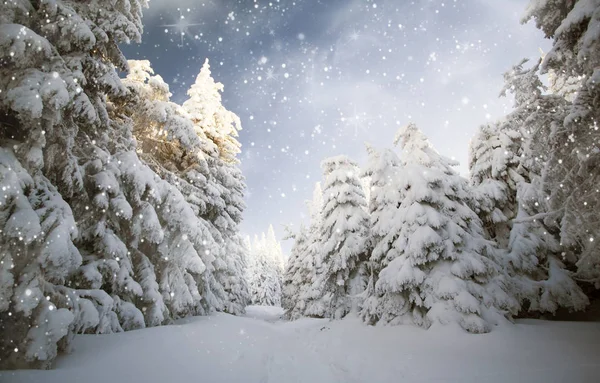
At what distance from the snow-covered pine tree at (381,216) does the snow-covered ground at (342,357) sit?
171 cm

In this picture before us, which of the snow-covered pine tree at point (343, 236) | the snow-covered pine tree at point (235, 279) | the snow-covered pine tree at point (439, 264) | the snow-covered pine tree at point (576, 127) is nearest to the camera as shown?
the snow-covered pine tree at point (576, 127)

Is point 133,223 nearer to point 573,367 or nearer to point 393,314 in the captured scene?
point 393,314

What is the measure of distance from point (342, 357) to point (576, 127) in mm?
8806

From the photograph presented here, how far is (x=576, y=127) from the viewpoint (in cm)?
634

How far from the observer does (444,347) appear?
835cm

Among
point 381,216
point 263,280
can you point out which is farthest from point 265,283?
point 381,216

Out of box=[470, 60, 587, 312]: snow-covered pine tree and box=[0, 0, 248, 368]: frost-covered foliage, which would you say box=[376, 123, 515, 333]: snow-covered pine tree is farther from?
box=[0, 0, 248, 368]: frost-covered foliage

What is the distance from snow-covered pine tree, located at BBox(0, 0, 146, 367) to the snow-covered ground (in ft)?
2.28

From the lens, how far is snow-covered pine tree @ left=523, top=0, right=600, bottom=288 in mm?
5787

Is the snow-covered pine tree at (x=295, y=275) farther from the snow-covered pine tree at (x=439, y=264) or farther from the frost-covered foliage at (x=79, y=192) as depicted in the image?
the snow-covered pine tree at (x=439, y=264)

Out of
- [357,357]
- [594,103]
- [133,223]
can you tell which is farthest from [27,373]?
[594,103]

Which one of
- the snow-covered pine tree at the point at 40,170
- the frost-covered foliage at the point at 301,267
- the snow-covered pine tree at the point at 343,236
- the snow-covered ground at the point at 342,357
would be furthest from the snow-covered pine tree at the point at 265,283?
the snow-covered pine tree at the point at 40,170

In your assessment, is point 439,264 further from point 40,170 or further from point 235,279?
point 235,279

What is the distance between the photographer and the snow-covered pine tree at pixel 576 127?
19.0 ft
